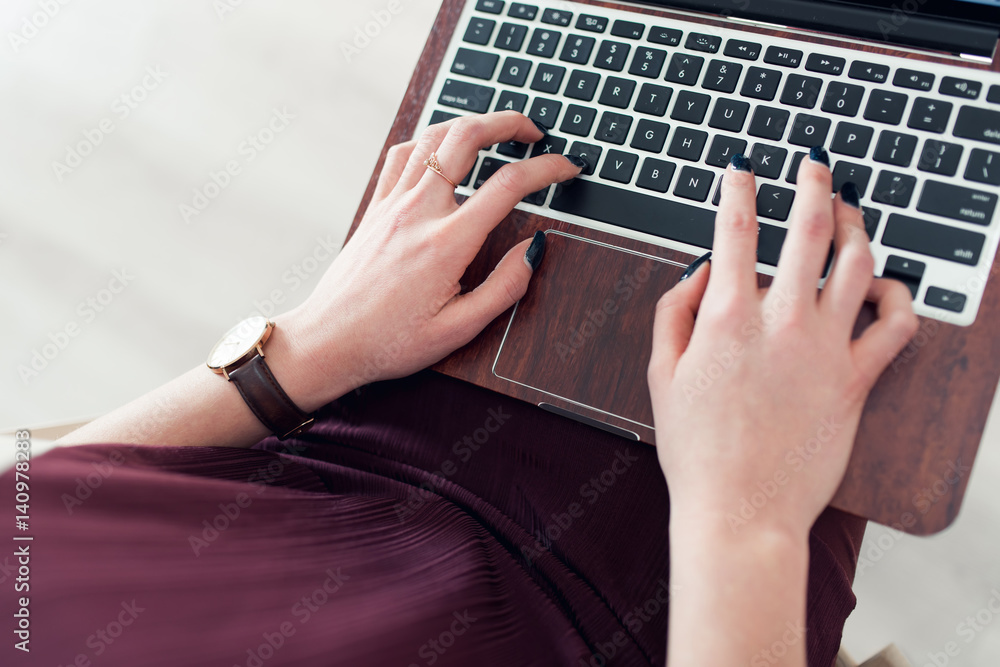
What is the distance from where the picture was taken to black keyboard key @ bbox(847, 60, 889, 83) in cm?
44

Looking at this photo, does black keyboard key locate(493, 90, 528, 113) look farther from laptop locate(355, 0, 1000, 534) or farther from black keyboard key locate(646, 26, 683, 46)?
black keyboard key locate(646, 26, 683, 46)

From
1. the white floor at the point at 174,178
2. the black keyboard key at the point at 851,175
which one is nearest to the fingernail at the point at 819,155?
the black keyboard key at the point at 851,175

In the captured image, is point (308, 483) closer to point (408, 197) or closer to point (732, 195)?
point (408, 197)

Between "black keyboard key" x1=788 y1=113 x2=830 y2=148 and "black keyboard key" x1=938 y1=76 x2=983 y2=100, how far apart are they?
8 cm

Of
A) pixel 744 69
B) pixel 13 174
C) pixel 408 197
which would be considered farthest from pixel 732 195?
pixel 13 174

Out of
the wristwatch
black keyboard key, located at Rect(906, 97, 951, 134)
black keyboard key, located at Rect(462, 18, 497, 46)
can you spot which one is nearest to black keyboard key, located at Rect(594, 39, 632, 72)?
black keyboard key, located at Rect(462, 18, 497, 46)

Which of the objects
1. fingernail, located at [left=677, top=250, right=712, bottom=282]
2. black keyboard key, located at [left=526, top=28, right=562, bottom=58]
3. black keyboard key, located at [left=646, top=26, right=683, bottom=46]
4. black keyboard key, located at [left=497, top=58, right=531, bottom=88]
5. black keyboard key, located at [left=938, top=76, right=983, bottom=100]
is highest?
black keyboard key, located at [left=646, top=26, right=683, bottom=46]

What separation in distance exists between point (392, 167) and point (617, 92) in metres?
0.22

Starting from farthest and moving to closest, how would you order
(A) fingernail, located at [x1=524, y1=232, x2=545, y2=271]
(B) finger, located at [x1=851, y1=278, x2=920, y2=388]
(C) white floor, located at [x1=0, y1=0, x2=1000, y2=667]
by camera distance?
(C) white floor, located at [x1=0, y1=0, x2=1000, y2=667] < (A) fingernail, located at [x1=524, y1=232, x2=545, y2=271] < (B) finger, located at [x1=851, y1=278, x2=920, y2=388]

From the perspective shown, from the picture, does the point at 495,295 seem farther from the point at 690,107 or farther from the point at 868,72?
the point at 868,72

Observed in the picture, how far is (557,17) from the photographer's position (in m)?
0.53

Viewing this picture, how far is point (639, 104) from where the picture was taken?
488 millimetres

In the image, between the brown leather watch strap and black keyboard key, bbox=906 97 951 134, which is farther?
the brown leather watch strap

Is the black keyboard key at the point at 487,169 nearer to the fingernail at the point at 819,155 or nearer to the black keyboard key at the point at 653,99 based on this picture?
the black keyboard key at the point at 653,99
